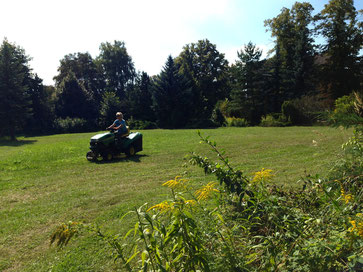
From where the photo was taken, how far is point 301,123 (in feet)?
75.9

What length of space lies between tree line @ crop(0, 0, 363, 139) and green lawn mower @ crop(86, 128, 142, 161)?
45.9ft

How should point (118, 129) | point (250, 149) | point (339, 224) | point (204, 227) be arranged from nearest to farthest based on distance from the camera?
point (339, 224) → point (204, 227) → point (118, 129) → point (250, 149)

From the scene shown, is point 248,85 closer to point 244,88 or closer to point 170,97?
point 244,88

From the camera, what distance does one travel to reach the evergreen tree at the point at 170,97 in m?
29.7

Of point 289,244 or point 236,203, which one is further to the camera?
point 236,203

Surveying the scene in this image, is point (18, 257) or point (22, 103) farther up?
point (22, 103)

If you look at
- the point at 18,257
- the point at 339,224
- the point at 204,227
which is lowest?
the point at 18,257

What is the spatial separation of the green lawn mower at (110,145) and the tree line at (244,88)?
1399 cm

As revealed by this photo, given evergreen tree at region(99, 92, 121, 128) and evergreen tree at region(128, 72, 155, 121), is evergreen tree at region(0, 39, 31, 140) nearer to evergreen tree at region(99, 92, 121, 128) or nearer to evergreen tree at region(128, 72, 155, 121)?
evergreen tree at region(99, 92, 121, 128)

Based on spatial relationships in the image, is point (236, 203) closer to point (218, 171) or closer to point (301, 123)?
point (218, 171)

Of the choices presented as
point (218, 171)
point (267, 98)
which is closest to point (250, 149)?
point (218, 171)

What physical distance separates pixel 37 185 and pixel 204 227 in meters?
6.24

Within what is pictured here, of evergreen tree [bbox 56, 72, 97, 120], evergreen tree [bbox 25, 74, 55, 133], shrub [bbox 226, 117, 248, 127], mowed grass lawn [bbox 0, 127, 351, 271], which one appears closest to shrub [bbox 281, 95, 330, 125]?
shrub [bbox 226, 117, 248, 127]

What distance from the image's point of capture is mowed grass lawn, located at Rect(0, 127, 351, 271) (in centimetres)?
337
